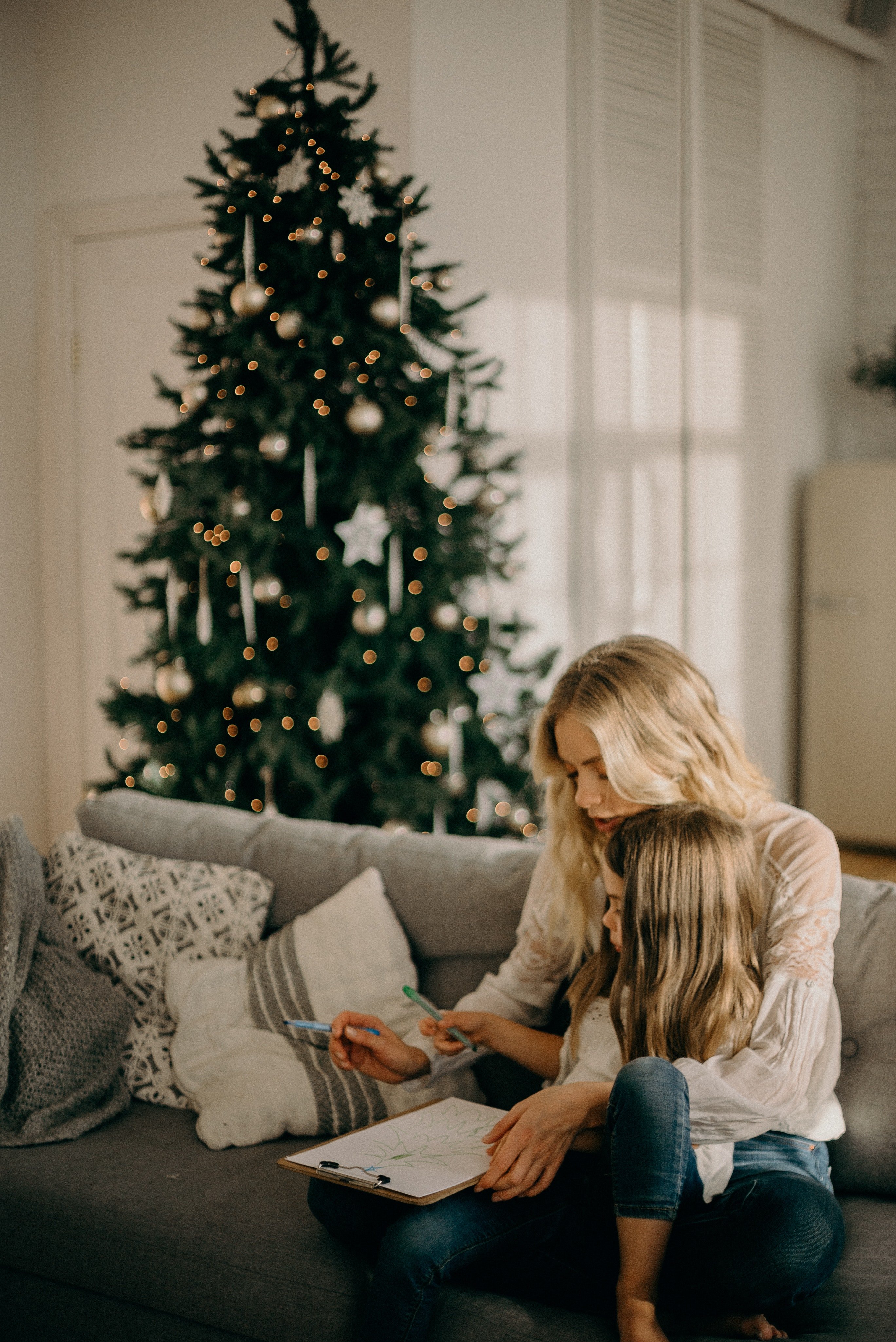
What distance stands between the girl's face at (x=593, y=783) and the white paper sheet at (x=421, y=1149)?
0.41 metres

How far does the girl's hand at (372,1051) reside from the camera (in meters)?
1.72

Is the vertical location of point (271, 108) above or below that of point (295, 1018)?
above

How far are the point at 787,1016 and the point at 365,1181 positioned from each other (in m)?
0.52

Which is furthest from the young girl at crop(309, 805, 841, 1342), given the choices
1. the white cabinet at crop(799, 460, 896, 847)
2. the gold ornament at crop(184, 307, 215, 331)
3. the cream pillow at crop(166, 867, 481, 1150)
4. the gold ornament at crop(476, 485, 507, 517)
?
the white cabinet at crop(799, 460, 896, 847)

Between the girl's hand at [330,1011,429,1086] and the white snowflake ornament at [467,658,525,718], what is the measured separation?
4.60 ft

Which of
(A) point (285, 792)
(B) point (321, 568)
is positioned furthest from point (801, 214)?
(A) point (285, 792)

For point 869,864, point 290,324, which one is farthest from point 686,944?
point 869,864

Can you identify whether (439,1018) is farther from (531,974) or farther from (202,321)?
(202,321)

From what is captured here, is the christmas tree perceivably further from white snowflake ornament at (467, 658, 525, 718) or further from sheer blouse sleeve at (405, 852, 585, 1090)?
sheer blouse sleeve at (405, 852, 585, 1090)

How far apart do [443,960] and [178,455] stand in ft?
5.20

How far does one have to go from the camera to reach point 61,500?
14.4 ft

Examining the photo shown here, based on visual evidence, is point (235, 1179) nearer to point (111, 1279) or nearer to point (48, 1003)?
point (111, 1279)

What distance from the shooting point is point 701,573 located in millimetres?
4492

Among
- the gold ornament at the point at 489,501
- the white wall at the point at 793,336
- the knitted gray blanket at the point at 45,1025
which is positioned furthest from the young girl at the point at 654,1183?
the white wall at the point at 793,336
